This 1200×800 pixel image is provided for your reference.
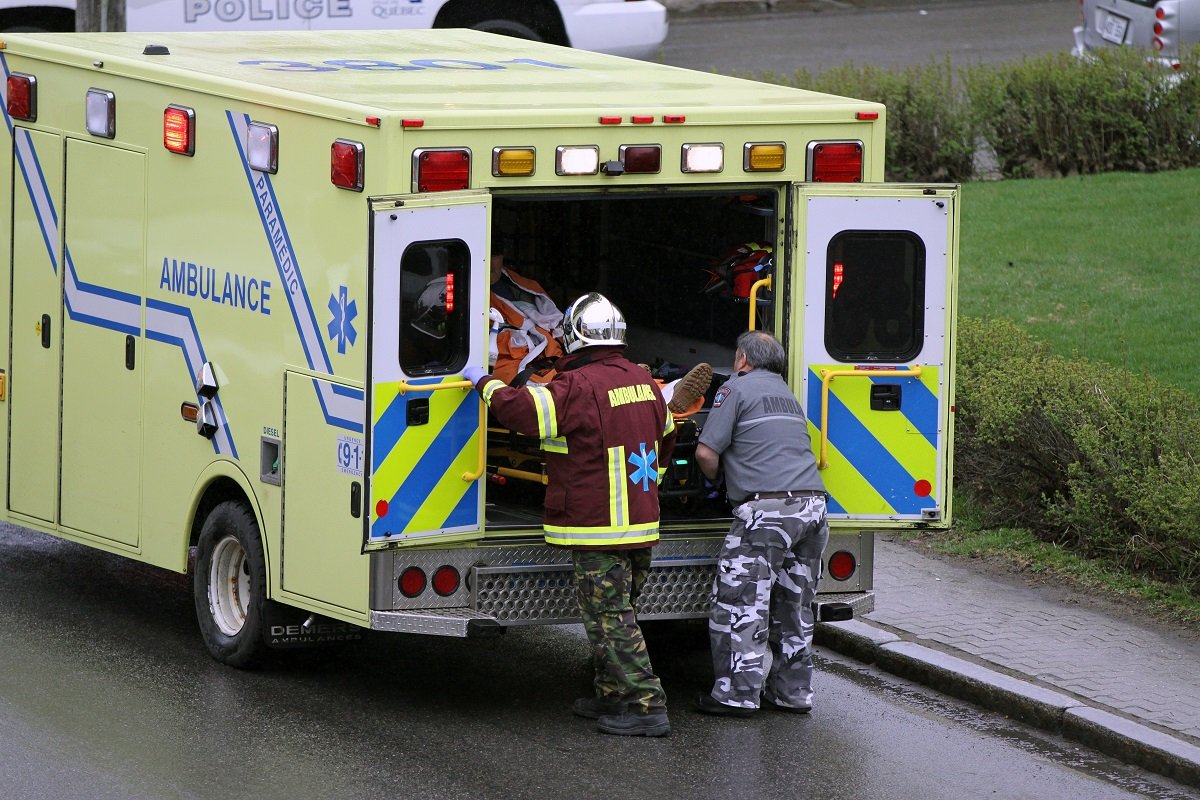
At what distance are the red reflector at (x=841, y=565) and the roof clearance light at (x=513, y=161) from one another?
6.75 ft

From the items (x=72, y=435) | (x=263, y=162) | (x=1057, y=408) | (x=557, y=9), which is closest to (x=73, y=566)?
(x=72, y=435)

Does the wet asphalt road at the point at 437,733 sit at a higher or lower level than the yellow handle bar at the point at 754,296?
lower

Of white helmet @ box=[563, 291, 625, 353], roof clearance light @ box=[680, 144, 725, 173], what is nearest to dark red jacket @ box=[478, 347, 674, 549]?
white helmet @ box=[563, 291, 625, 353]

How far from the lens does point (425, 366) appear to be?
7016 mm

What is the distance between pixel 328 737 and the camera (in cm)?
716

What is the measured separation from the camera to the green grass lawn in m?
12.0

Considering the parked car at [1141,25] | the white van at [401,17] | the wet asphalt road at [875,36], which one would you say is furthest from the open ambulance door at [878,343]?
the wet asphalt road at [875,36]

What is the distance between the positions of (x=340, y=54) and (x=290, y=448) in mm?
2326

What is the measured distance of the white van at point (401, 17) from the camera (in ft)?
Answer: 49.2

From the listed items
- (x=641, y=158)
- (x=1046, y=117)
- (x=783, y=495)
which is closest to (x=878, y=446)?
(x=783, y=495)

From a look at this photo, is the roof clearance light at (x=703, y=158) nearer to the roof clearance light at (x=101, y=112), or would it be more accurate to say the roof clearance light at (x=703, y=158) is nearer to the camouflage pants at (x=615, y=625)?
the camouflage pants at (x=615, y=625)

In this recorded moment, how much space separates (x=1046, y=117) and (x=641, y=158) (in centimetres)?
939

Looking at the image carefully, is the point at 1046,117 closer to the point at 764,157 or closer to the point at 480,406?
the point at 764,157

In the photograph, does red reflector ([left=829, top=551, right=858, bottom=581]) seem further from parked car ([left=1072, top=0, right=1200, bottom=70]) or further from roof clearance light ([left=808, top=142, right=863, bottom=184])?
parked car ([left=1072, top=0, right=1200, bottom=70])
